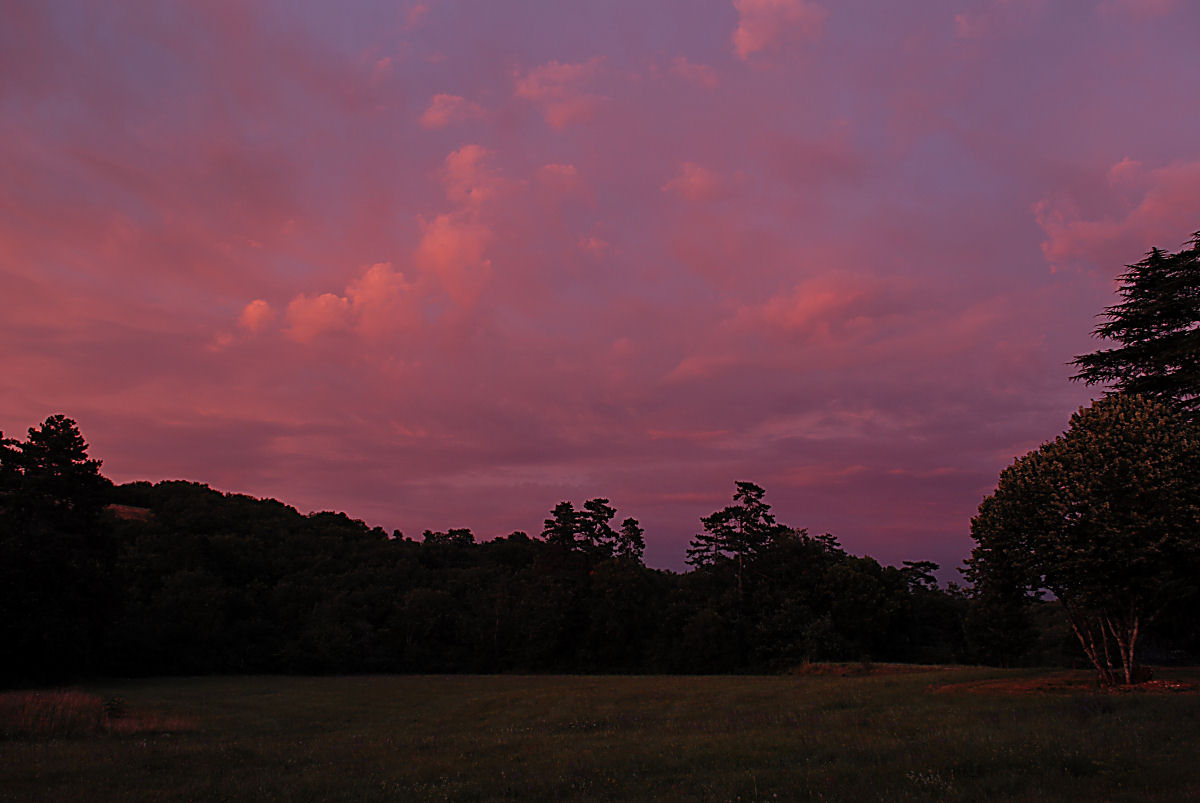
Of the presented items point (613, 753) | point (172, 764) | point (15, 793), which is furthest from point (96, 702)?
point (613, 753)

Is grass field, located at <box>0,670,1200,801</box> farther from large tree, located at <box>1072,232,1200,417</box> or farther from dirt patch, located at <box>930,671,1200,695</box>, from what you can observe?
large tree, located at <box>1072,232,1200,417</box>

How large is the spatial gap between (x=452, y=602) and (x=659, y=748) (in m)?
A: 81.8

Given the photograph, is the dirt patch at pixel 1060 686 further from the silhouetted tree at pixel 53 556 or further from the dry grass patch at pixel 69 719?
the silhouetted tree at pixel 53 556

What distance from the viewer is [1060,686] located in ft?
101

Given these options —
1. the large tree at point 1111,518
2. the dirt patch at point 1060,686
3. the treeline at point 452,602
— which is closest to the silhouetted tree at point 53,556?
the treeline at point 452,602

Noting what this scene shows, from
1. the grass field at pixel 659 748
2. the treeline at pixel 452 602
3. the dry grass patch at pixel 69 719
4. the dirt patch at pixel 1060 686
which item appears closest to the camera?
the grass field at pixel 659 748

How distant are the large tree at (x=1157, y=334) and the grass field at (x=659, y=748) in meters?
19.0

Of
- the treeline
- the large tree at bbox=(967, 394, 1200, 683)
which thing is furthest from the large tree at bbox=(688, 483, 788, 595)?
the large tree at bbox=(967, 394, 1200, 683)

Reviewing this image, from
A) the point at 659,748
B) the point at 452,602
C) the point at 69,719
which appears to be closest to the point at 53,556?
the point at 69,719

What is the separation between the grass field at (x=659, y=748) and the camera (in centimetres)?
1470

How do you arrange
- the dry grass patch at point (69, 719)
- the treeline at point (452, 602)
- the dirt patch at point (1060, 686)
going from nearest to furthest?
the dry grass patch at point (69, 719) < the dirt patch at point (1060, 686) < the treeline at point (452, 602)

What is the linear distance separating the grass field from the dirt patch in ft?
0.61

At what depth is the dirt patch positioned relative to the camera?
27.8 metres

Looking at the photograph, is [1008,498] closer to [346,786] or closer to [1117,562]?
[1117,562]
